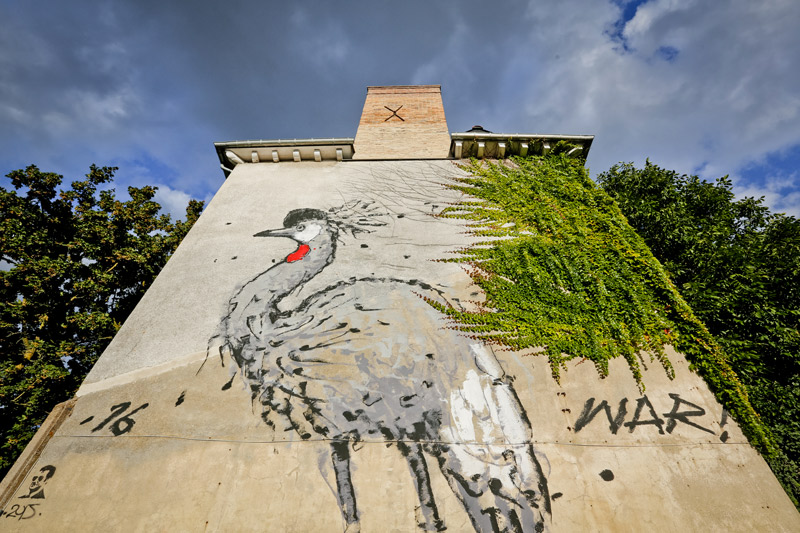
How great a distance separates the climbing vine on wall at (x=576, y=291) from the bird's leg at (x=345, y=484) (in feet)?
8.12

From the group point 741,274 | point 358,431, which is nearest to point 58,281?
point 358,431

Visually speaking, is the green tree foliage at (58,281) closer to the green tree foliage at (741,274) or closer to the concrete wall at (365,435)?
the concrete wall at (365,435)

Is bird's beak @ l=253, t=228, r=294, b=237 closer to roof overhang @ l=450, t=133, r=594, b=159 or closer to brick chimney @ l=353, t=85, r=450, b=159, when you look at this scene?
brick chimney @ l=353, t=85, r=450, b=159

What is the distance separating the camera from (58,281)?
9680mm

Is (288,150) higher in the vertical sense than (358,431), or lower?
higher

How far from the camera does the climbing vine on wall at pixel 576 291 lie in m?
4.93

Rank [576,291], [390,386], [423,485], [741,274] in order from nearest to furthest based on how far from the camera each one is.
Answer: [423,485]
[390,386]
[576,291]
[741,274]

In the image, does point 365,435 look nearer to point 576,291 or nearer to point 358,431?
point 358,431

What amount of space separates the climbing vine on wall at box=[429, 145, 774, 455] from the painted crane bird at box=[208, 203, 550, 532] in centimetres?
74

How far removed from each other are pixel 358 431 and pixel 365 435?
105 mm

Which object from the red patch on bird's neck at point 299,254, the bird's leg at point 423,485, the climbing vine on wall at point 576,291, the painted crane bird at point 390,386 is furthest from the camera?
the red patch on bird's neck at point 299,254

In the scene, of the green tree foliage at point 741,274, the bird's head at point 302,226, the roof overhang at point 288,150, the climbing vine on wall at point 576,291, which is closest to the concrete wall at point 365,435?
the climbing vine on wall at point 576,291

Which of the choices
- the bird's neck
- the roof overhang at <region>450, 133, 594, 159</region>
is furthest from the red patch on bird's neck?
the roof overhang at <region>450, 133, 594, 159</region>

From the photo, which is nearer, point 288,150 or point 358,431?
point 358,431
